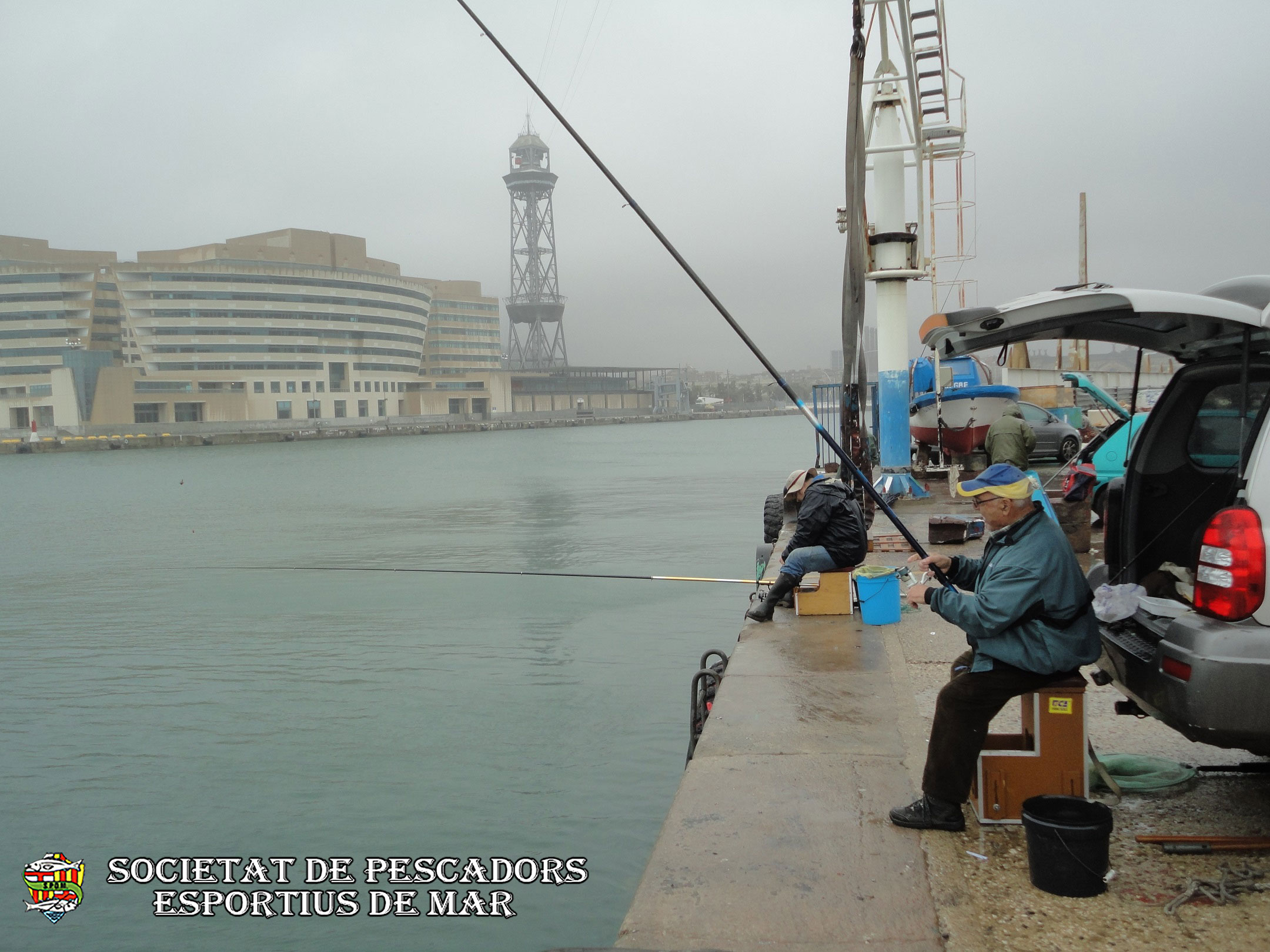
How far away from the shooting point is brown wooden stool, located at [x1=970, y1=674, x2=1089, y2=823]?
385 centimetres

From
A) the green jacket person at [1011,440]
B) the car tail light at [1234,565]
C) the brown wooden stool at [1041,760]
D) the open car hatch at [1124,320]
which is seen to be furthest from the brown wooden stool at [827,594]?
the green jacket person at [1011,440]

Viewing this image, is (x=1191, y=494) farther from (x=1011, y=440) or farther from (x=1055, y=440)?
(x=1055, y=440)

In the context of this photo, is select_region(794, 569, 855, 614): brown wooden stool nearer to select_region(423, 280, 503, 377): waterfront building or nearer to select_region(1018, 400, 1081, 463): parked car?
select_region(1018, 400, 1081, 463): parked car

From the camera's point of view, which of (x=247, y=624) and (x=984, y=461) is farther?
(x=984, y=461)

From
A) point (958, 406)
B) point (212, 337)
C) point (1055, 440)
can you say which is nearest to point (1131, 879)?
point (958, 406)

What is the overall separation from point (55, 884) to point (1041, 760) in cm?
642

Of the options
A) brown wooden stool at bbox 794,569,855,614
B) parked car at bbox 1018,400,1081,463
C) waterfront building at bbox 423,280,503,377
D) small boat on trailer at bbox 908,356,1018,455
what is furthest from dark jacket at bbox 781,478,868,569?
waterfront building at bbox 423,280,503,377

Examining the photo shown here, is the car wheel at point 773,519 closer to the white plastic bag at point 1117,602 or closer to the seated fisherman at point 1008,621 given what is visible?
the white plastic bag at point 1117,602

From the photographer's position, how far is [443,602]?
54.2 ft

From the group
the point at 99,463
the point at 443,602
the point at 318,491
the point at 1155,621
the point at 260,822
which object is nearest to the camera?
the point at 1155,621

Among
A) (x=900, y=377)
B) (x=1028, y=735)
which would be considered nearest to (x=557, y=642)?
(x=900, y=377)

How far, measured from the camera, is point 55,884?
6668 millimetres

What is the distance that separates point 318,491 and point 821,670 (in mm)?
45272

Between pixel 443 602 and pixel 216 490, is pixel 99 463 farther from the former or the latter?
pixel 443 602
